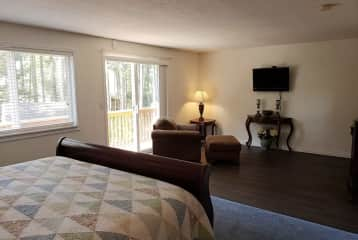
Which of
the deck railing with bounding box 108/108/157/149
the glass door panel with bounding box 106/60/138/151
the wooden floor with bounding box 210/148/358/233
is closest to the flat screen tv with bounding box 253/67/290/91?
the wooden floor with bounding box 210/148/358/233

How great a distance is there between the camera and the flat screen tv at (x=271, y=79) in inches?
220

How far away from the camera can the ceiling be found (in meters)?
2.71

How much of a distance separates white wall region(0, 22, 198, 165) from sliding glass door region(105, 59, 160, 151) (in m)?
0.29

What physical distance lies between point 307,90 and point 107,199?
16.6ft

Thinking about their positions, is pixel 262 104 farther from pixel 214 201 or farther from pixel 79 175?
pixel 79 175

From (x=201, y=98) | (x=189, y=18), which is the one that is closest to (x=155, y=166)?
(x=189, y=18)

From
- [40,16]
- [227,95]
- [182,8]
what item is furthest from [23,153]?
[227,95]

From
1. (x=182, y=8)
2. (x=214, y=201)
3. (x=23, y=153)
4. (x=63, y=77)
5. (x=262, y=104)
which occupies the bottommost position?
(x=214, y=201)

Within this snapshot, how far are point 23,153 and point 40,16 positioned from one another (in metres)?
1.79

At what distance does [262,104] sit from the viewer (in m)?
6.07

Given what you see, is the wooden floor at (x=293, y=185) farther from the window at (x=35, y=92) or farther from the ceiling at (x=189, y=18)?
the window at (x=35, y=92)

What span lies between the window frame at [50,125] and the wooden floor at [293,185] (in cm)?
234

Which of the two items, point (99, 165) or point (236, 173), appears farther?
Answer: point (236, 173)

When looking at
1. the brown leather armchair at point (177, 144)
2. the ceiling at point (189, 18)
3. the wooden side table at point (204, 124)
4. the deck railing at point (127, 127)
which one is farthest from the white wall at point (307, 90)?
the brown leather armchair at point (177, 144)
